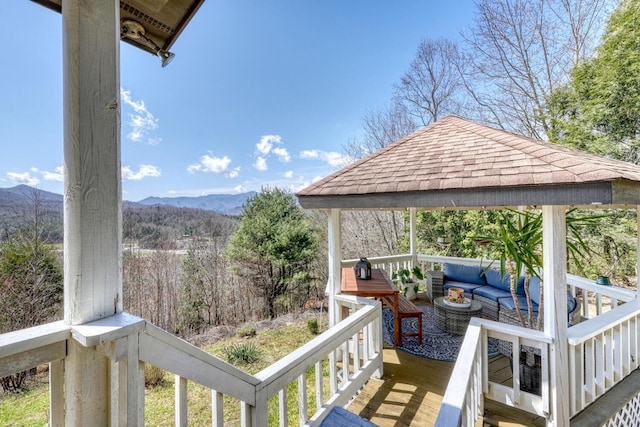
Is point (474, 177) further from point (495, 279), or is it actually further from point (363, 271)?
point (495, 279)

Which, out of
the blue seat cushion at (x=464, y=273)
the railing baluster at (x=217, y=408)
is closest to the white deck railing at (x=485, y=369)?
the railing baluster at (x=217, y=408)

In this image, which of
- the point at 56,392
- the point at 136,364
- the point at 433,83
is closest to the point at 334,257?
the point at 136,364

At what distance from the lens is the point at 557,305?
2680mm

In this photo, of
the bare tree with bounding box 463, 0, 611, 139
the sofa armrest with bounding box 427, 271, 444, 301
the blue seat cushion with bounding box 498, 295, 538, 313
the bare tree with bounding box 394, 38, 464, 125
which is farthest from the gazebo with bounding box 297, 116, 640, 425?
the bare tree with bounding box 394, 38, 464, 125

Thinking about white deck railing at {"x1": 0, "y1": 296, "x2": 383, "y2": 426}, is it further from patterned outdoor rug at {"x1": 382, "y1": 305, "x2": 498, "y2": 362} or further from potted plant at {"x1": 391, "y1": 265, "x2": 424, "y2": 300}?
potted plant at {"x1": 391, "y1": 265, "x2": 424, "y2": 300}

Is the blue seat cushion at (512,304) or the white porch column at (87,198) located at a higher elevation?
the white porch column at (87,198)

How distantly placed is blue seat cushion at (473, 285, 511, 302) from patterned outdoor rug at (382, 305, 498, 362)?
1233 mm

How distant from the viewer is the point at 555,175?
237 cm

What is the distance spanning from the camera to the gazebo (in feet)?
7.55

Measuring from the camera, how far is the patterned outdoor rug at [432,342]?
421 centimetres

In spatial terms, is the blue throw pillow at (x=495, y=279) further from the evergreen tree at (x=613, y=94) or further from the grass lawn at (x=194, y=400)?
the evergreen tree at (x=613, y=94)

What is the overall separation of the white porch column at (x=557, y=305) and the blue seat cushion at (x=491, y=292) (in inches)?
121

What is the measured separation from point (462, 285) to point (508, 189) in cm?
470

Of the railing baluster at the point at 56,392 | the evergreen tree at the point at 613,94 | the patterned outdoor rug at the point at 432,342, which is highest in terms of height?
the evergreen tree at the point at 613,94
